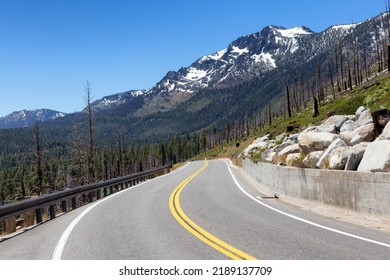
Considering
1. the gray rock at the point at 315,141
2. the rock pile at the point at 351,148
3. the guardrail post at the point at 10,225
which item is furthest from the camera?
the gray rock at the point at 315,141

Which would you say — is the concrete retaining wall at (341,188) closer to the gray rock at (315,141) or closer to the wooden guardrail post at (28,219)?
the gray rock at (315,141)

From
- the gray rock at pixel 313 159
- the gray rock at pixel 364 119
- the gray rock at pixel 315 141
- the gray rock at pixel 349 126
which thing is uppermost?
the gray rock at pixel 364 119

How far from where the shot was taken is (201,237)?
28.8ft

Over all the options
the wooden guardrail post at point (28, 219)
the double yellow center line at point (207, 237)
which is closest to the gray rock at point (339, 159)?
the double yellow center line at point (207, 237)

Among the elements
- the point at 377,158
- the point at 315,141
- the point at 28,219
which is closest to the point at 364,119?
the point at 315,141

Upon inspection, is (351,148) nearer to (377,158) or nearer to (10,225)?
(377,158)

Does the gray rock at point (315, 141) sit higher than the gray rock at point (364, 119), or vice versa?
the gray rock at point (364, 119)

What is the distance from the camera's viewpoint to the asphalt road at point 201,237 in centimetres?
727

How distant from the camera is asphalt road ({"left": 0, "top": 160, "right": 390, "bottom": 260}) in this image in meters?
7.27

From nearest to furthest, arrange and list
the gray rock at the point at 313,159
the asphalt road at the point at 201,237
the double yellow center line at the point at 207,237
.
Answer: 1. the double yellow center line at the point at 207,237
2. the asphalt road at the point at 201,237
3. the gray rock at the point at 313,159

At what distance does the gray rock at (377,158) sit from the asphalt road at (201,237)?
6.52 ft

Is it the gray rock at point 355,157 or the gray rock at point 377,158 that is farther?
the gray rock at point 355,157
